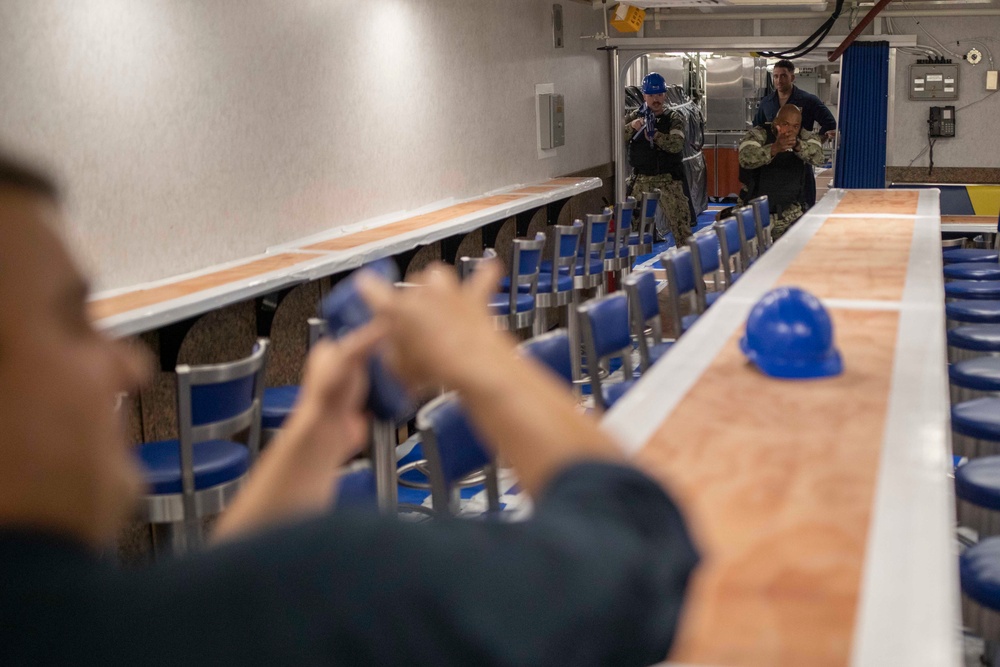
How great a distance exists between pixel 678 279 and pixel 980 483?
6.51ft

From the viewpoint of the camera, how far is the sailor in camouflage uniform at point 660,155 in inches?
425

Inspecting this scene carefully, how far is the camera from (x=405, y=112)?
662 cm

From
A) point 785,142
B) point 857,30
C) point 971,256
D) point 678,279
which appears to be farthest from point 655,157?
point 678,279

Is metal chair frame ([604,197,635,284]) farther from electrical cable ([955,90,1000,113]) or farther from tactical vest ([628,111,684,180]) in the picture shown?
electrical cable ([955,90,1000,113])

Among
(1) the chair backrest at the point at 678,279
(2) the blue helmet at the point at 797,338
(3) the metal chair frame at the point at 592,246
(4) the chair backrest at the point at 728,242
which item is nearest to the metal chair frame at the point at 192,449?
(2) the blue helmet at the point at 797,338

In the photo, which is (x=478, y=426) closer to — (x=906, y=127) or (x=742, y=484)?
(x=742, y=484)

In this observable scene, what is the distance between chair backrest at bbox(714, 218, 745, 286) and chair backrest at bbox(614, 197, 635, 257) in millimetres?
1441

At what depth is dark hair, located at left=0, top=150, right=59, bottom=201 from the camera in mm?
559

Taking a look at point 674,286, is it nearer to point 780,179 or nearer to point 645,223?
point 645,223

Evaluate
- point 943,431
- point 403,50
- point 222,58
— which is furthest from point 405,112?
point 943,431

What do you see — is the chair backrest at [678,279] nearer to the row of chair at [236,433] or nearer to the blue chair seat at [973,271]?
the row of chair at [236,433]

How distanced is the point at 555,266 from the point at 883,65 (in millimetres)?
5160

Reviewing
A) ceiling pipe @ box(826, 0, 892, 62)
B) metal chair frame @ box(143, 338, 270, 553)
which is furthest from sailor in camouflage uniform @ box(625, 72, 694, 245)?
metal chair frame @ box(143, 338, 270, 553)

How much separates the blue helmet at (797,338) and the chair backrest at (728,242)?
2.80m
